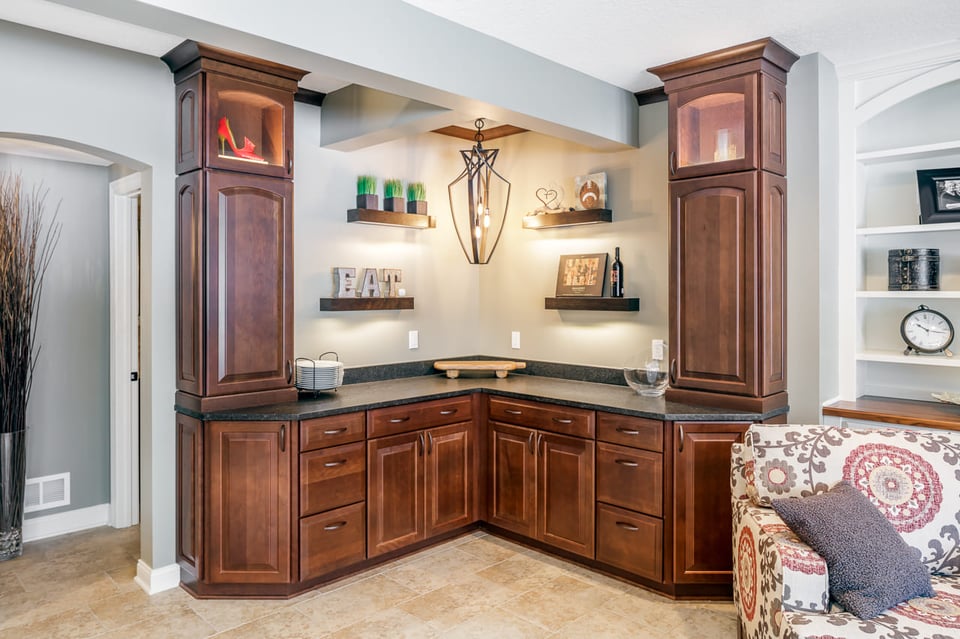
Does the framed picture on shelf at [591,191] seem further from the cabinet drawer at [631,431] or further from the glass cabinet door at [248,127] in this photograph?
the glass cabinet door at [248,127]

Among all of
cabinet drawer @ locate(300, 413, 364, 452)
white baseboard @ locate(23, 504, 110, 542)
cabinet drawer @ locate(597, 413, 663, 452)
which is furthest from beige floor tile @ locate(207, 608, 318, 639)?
A: white baseboard @ locate(23, 504, 110, 542)

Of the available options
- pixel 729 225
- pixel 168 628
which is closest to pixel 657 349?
pixel 729 225

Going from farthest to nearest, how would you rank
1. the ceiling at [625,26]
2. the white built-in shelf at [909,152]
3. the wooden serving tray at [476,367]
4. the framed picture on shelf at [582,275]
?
the wooden serving tray at [476,367]
the framed picture on shelf at [582,275]
the white built-in shelf at [909,152]
the ceiling at [625,26]

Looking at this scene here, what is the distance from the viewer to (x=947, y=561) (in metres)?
2.31

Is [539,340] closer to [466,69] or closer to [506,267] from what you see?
[506,267]

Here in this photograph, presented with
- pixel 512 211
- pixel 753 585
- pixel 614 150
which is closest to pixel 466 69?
pixel 614 150

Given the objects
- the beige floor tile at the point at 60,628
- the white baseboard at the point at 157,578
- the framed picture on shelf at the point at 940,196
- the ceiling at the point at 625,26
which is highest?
the ceiling at the point at 625,26

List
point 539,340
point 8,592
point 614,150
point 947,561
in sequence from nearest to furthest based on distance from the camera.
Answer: point 947,561 < point 8,592 < point 614,150 < point 539,340

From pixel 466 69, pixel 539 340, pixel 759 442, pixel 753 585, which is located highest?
pixel 466 69

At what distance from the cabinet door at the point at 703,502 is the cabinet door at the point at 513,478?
86 centimetres

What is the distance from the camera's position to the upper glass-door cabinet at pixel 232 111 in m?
3.15

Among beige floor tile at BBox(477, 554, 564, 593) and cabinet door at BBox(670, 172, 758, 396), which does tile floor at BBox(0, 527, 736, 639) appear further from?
cabinet door at BBox(670, 172, 758, 396)

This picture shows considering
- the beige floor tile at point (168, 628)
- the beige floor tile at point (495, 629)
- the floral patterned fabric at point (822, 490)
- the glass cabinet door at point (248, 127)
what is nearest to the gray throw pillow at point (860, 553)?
the floral patterned fabric at point (822, 490)

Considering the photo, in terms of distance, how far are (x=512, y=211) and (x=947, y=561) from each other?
3.14 m
